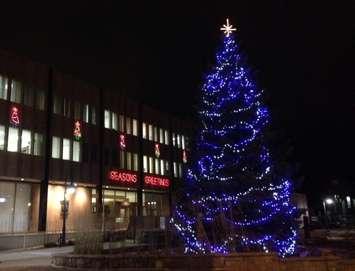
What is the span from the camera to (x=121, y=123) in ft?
173

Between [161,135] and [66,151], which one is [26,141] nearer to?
[66,151]

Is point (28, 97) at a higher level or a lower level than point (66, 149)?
higher

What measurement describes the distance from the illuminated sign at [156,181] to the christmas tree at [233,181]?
121ft

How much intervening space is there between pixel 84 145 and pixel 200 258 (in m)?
33.4

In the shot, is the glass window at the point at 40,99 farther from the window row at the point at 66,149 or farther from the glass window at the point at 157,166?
the glass window at the point at 157,166

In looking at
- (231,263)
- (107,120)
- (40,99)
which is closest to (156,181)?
(107,120)

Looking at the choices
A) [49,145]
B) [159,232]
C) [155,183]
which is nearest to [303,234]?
[159,232]

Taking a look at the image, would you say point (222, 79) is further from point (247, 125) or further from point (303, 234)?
point (303, 234)

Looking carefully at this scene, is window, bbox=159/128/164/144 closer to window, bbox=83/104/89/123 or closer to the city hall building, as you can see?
the city hall building

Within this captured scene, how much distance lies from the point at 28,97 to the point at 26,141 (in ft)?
13.0

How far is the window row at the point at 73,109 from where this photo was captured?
43.7m

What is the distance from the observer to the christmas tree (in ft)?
54.9

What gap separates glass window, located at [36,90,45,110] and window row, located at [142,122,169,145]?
1661 centimetres

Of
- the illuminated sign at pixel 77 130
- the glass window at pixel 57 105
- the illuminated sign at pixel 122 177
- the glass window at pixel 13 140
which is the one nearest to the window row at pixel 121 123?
the illuminated sign at pixel 77 130
